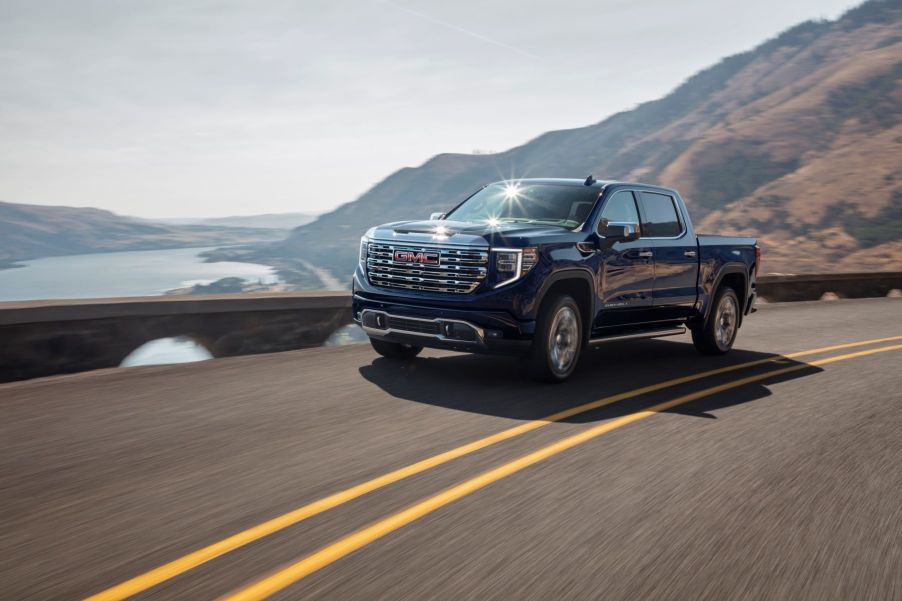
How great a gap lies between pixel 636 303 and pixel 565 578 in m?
Answer: 5.85

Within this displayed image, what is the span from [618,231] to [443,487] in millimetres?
4329

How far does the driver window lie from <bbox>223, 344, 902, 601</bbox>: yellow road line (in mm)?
2185

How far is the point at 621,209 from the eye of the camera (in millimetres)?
9039

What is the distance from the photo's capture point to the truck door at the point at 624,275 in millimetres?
8500

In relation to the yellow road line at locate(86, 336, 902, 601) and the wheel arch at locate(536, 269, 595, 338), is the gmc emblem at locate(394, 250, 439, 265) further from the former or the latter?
the yellow road line at locate(86, 336, 902, 601)

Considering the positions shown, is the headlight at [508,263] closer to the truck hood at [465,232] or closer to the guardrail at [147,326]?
the truck hood at [465,232]

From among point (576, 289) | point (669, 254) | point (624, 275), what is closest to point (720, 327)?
point (669, 254)

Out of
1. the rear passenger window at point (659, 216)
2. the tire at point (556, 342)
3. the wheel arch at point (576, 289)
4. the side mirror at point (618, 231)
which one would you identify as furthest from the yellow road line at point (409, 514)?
the rear passenger window at point (659, 216)

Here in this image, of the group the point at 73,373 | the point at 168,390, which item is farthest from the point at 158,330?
the point at 168,390

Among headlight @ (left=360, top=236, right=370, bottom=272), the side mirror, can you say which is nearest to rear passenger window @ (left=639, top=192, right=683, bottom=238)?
the side mirror

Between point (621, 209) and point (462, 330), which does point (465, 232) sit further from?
point (621, 209)

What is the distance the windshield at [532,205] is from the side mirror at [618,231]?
0.25 metres

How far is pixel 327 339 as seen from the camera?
11133 millimetres

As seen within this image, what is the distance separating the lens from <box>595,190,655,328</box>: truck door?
8500 mm
